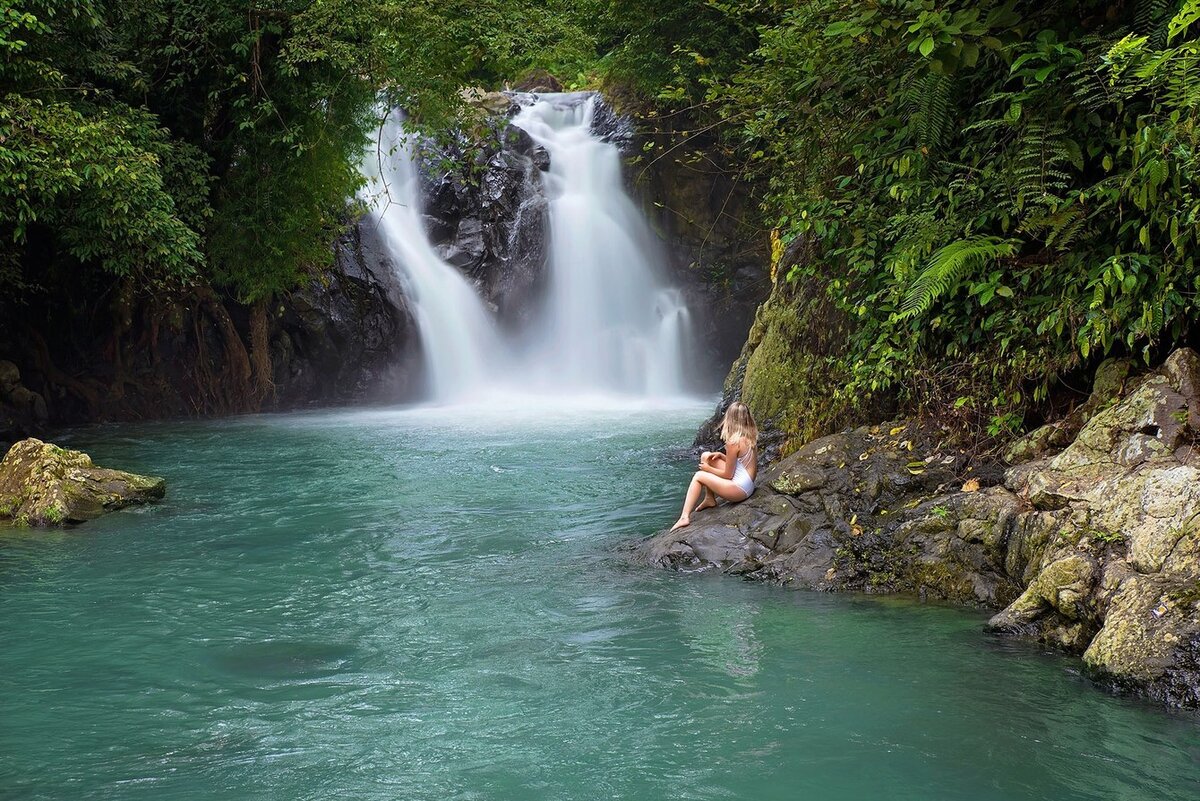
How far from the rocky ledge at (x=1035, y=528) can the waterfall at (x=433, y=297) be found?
16.5 m

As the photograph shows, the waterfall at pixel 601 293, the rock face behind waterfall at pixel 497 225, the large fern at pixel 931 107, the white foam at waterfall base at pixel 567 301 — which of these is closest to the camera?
the large fern at pixel 931 107

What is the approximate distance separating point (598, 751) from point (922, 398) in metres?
4.75

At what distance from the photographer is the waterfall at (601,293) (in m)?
26.2

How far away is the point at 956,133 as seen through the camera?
320 inches

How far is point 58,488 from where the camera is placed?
34.2 ft

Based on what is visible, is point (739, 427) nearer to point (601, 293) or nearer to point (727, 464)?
point (727, 464)

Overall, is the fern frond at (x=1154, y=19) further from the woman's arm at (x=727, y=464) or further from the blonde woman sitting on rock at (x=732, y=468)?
the woman's arm at (x=727, y=464)

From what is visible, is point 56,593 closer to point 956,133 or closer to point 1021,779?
point 1021,779

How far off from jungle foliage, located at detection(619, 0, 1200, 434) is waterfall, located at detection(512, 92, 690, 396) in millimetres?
16722

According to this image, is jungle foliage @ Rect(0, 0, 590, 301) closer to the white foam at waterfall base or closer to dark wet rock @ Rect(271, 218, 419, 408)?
dark wet rock @ Rect(271, 218, 419, 408)

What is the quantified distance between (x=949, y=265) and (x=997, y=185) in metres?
0.91

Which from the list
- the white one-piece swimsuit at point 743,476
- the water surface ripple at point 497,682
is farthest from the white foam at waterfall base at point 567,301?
the white one-piece swimsuit at point 743,476

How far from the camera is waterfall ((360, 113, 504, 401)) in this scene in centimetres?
2439

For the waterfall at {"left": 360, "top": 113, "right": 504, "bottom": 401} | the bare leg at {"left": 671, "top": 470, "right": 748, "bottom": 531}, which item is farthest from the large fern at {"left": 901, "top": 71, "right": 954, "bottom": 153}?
the waterfall at {"left": 360, "top": 113, "right": 504, "bottom": 401}
